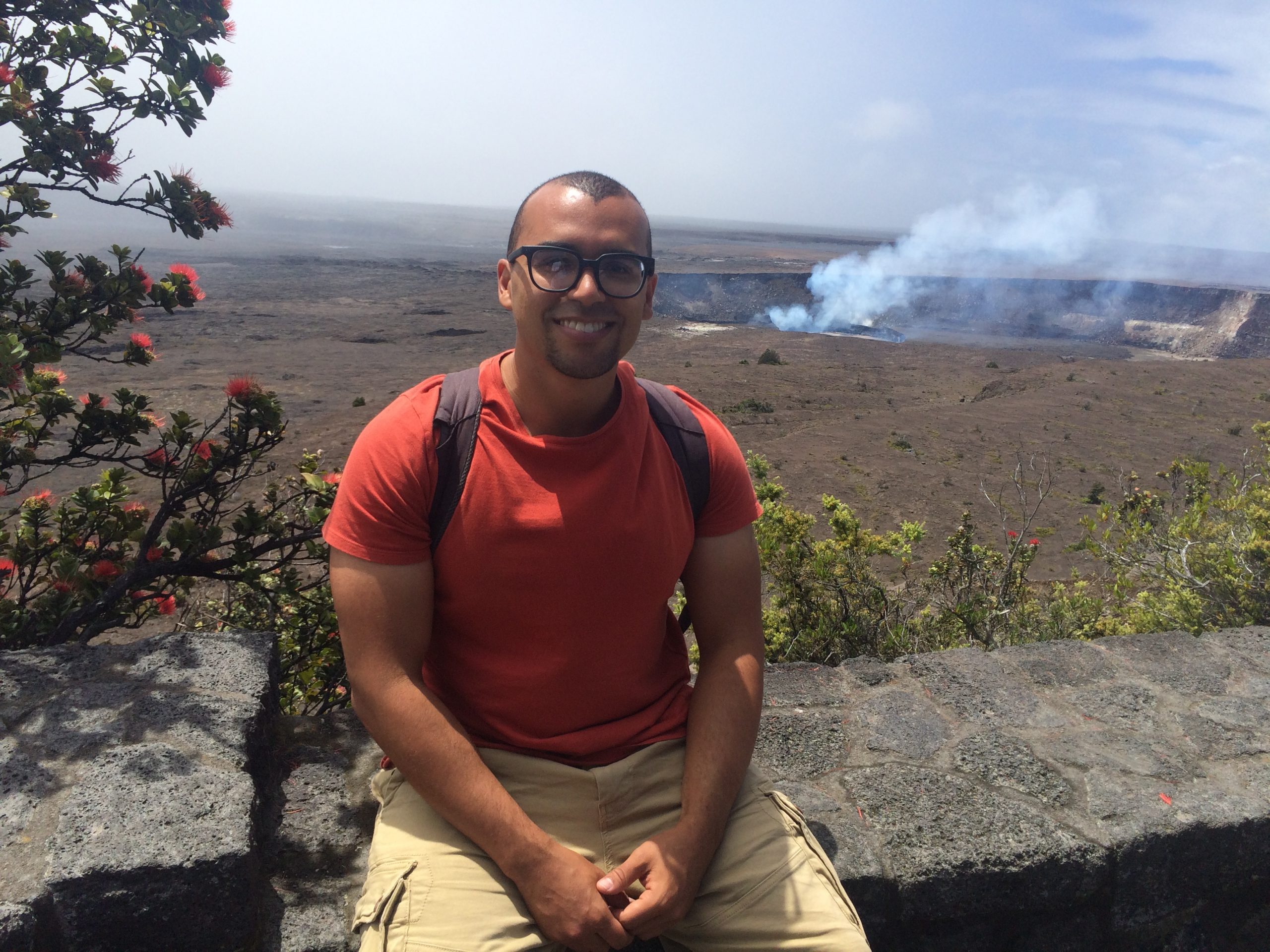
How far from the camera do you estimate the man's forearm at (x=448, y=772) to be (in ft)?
4.75

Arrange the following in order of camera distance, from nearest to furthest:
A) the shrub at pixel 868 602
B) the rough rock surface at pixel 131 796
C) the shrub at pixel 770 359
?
the rough rock surface at pixel 131 796
the shrub at pixel 868 602
the shrub at pixel 770 359

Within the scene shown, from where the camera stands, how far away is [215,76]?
294cm

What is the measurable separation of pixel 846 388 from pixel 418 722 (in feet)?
65.4

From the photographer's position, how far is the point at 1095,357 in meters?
29.4

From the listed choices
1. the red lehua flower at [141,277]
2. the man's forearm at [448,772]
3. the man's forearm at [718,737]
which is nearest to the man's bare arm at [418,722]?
the man's forearm at [448,772]

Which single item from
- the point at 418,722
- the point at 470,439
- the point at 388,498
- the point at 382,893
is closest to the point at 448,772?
the point at 418,722

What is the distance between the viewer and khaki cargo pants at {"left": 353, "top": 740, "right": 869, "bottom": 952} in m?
1.38

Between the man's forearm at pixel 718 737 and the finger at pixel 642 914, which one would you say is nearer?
the finger at pixel 642 914

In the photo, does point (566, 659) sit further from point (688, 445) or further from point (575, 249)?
point (575, 249)

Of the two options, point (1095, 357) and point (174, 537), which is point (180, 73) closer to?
point (174, 537)

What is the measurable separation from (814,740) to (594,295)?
4.24ft

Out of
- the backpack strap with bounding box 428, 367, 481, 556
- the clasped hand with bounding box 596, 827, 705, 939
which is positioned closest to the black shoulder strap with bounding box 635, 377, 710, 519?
the backpack strap with bounding box 428, 367, 481, 556

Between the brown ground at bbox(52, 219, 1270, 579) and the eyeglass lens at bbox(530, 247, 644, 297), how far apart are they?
363 inches

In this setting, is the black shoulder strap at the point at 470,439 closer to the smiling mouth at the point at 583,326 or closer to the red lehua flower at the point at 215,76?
the smiling mouth at the point at 583,326
